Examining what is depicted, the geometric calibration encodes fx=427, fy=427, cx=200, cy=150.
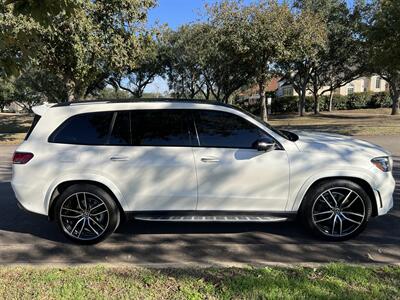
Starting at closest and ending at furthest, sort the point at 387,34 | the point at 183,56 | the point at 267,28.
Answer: the point at 387,34 → the point at 267,28 → the point at 183,56

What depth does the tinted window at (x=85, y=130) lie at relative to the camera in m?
5.19

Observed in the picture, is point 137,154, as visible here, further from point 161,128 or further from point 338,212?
point 338,212

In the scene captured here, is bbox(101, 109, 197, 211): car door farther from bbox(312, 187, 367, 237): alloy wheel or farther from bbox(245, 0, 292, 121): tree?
bbox(245, 0, 292, 121): tree

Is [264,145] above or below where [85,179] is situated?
above

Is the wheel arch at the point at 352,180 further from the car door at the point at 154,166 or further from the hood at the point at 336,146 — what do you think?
the car door at the point at 154,166

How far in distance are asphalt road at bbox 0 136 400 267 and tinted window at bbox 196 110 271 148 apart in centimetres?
119

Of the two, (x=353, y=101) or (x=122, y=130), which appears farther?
(x=353, y=101)

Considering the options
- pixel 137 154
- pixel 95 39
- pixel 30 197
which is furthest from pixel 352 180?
pixel 95 39

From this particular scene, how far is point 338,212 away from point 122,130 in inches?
110

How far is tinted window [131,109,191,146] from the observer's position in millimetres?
5164

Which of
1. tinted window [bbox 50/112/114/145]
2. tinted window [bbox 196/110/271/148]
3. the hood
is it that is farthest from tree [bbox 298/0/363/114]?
tinted window [bbox 50/112/114/145]

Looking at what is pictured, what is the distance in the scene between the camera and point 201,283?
3779mm

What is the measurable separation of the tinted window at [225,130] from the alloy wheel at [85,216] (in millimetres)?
1476

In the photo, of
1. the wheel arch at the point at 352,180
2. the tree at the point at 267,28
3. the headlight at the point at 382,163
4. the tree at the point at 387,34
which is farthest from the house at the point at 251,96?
the wheel arch at the point at 352,180
